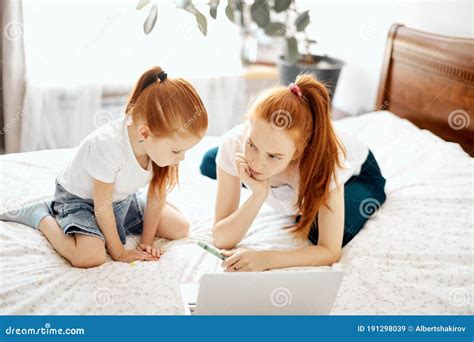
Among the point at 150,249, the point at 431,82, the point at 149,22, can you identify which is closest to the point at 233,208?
the point at 150,249

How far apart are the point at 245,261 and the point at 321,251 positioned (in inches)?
7.4

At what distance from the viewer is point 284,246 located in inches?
50.2

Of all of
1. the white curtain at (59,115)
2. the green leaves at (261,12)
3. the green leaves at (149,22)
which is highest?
the green leaves at (261,12)

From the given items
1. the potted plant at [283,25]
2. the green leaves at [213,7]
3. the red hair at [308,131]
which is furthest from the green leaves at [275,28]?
the red hair at [308,131]

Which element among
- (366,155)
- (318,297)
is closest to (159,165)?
(318,297)

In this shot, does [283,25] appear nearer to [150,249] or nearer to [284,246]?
[284,246]

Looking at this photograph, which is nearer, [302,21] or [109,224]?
[109,224]

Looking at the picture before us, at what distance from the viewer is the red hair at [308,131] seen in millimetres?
1125

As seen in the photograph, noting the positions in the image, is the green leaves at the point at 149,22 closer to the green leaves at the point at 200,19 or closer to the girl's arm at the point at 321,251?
the green leaves at the point at 200,19

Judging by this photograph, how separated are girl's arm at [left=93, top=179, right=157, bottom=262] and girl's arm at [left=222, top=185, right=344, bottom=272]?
207mm

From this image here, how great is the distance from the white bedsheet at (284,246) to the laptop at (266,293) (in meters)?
0.10

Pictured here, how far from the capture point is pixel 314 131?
1167mm

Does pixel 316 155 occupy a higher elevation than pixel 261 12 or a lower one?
lower

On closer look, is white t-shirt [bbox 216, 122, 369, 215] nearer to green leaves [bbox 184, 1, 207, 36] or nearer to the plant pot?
green leaves [bbox 184, 1, 207, 36]
